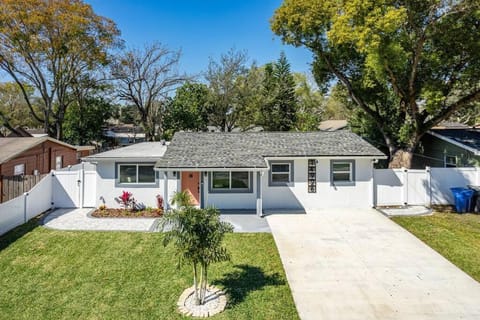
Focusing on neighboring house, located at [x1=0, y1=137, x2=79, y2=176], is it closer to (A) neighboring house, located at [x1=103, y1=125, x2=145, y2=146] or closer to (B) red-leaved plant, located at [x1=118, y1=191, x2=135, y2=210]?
(B) red-leaved plant, located at [x1=118, y1=191, x2=135, y2=210]

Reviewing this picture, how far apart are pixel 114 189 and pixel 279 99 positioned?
21.4 metres

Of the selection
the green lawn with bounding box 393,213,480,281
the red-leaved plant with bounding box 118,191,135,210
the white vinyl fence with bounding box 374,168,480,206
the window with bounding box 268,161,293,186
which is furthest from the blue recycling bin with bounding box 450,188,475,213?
the red-leaved plant with bounding box 118,191,135,210

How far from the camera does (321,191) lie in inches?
550

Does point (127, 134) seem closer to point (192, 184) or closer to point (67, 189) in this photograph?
point (67, 189)

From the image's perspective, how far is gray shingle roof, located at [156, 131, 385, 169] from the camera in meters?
12.9

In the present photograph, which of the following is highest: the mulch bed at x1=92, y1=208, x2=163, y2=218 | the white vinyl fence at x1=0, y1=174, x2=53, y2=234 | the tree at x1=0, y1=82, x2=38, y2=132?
the tree at x1=0, y1=82, x2=38, y2=132

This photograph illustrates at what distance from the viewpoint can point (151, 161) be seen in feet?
43.7

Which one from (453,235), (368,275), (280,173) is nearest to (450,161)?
(453,235)

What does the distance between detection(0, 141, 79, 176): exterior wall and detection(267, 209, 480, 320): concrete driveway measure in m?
14.6

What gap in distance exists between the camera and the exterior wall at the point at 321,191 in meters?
13.9

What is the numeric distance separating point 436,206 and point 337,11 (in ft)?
35.8

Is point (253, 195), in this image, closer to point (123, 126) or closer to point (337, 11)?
point (337, 11)

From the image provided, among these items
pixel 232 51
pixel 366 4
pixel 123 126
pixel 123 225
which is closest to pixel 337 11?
pixel 366 4

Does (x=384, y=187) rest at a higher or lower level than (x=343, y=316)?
higher
